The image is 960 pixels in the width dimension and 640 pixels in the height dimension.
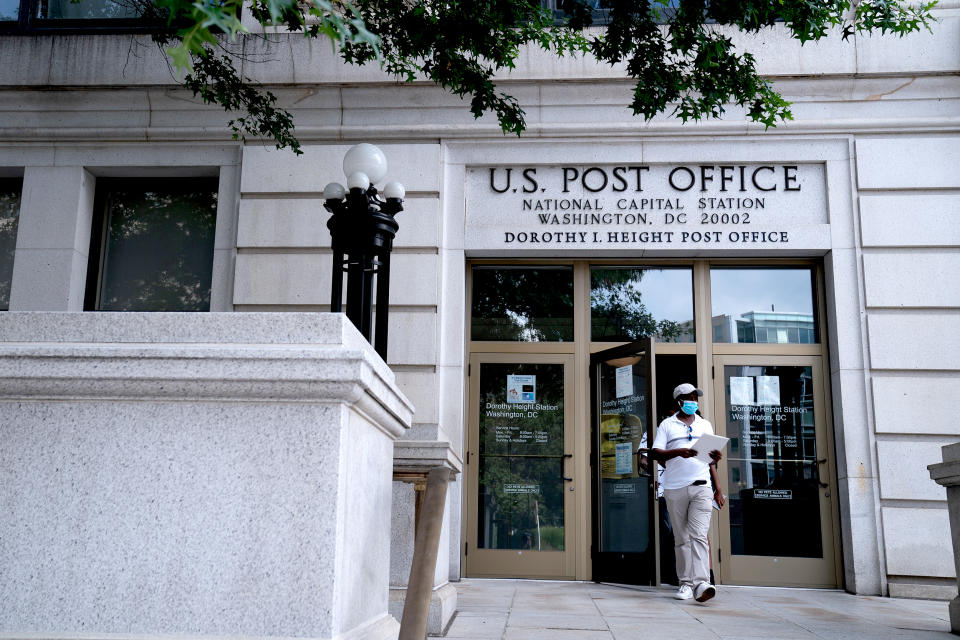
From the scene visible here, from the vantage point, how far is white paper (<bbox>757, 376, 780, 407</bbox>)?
10.2 m

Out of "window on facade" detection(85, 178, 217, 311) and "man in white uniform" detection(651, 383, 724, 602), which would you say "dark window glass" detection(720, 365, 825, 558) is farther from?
"window on facade" detection(85, 178, 217, 311)

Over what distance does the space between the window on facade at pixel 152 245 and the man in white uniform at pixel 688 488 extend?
5.87 m

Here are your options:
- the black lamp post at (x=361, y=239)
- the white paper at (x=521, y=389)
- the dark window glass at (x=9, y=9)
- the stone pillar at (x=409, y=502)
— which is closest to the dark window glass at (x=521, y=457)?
the white paper at (x=521, y=389)

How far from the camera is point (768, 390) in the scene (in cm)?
1029

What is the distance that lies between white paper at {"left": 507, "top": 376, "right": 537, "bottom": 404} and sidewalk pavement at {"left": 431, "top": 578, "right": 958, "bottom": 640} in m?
2.16

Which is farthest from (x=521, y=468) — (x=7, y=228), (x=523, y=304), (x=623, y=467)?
(x=7, y=228)

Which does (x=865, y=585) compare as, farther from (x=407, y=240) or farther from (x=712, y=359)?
(x=407, y=240)

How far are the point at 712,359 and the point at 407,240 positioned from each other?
388 cm

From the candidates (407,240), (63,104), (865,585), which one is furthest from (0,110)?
(865,585)

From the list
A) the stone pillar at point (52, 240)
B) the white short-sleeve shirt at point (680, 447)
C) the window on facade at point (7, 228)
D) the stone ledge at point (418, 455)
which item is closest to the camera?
the stone ledge at point (418, 455)

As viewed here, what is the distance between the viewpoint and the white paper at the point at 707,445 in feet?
26.6

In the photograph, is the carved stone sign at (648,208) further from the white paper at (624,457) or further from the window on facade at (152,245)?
the window on facade at (152,245)

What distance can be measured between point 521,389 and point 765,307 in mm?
3103

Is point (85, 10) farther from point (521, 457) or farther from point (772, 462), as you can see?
point (772, 462)
